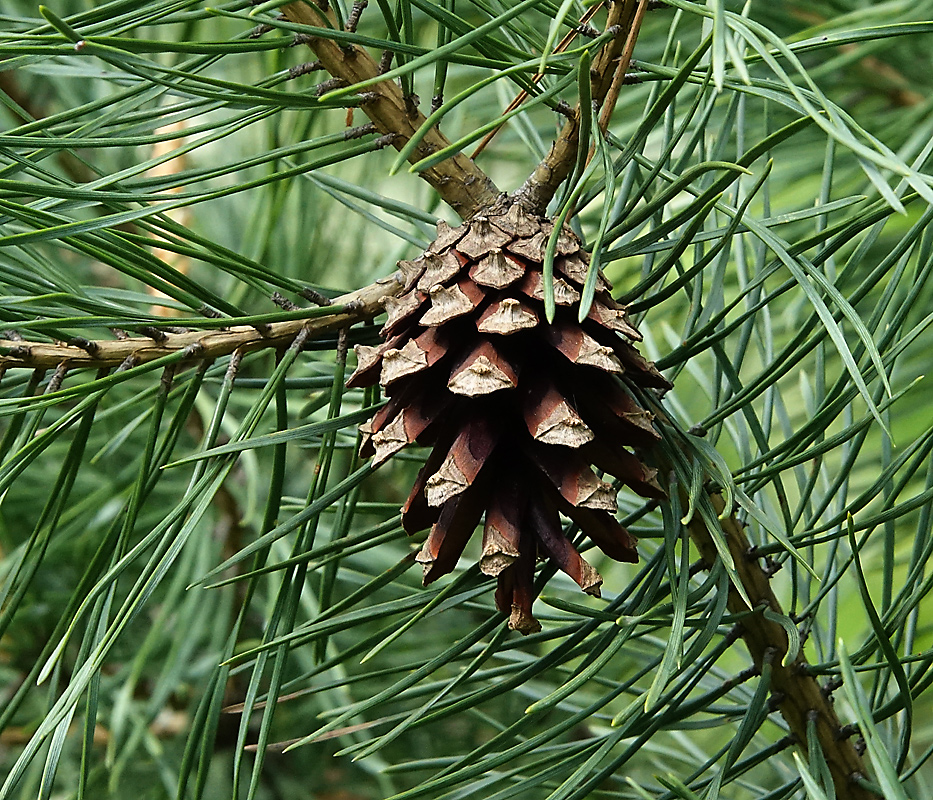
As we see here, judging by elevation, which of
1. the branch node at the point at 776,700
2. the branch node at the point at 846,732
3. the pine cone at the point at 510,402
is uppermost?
→ the pine cone at the point at 510,402

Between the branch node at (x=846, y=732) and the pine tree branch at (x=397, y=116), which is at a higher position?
the pine tree branch at (x=397, y=116)

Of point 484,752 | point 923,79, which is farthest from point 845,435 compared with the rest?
point 923,79

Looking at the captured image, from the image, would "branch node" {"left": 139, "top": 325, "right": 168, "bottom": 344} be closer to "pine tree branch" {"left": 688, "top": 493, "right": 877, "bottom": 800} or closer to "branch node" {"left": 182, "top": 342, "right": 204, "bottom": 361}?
"branch node" {"left": 182, "top": 342, "right": 204, "bottom": 361}

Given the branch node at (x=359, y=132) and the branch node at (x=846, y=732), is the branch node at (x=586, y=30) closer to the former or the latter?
the branch node at (x=359, y=132)

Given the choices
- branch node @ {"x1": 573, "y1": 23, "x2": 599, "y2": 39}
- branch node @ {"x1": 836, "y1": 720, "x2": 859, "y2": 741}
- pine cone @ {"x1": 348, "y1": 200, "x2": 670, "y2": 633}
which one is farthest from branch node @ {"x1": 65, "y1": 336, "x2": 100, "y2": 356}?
branch node @ {"x1": 836, "y1": 720, "x2": 859, "y2": 741}

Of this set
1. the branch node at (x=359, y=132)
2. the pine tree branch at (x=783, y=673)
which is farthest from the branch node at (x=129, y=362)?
the pine tree branch at (x=783, y=673)
